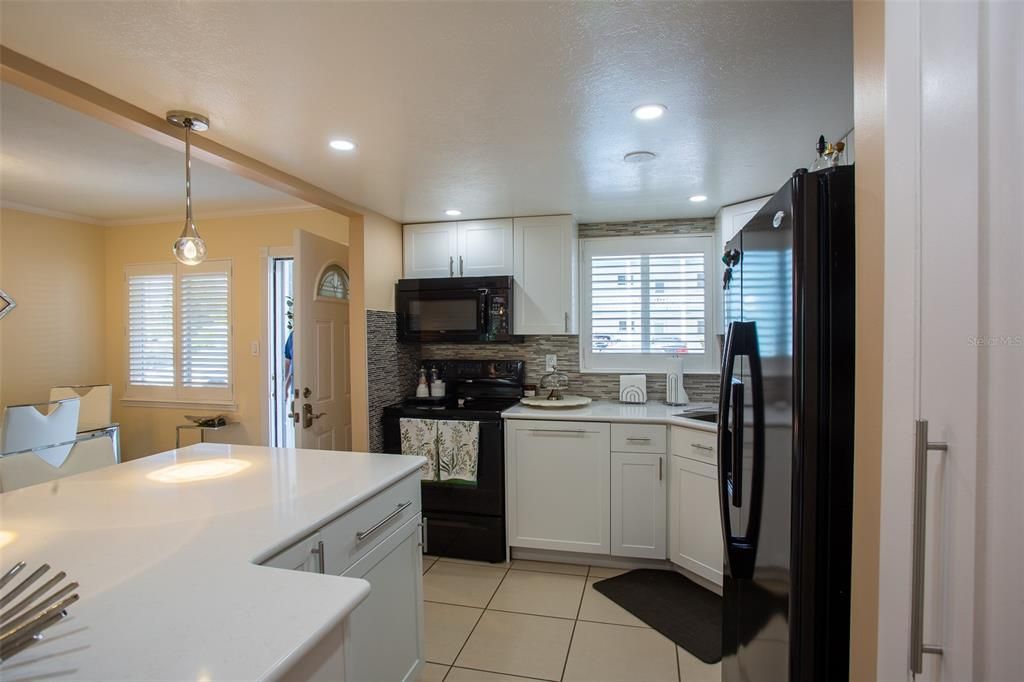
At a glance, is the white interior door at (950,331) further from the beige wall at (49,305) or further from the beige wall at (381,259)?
the beige wall at (49,305)

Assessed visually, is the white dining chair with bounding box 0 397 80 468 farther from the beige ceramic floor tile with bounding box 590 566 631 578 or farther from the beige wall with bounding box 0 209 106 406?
the beige ceramic floor tile with bounding box 590 566 631 578

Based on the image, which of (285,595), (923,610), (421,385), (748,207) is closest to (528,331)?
(421,385)

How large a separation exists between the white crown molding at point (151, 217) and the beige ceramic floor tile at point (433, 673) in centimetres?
295

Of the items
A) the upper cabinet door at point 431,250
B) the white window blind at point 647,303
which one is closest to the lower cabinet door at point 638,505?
the white window blind at point 647,303

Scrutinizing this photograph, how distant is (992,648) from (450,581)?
258 centimetres

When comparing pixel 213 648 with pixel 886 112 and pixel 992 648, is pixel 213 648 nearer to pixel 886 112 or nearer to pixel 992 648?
pixel 992 648

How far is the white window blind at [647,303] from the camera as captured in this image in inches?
134

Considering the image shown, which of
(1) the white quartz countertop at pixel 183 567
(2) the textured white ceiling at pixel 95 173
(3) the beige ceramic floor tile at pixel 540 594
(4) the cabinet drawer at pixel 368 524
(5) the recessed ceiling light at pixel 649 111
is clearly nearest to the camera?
(1) the white quartz countertop at pixel 183 567

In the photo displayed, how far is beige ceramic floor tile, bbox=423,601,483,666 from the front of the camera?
7.05ft

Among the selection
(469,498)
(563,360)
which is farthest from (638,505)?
(563,360)

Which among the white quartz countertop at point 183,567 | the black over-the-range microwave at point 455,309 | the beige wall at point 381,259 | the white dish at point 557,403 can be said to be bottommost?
the white quartz countertop at point 183,567

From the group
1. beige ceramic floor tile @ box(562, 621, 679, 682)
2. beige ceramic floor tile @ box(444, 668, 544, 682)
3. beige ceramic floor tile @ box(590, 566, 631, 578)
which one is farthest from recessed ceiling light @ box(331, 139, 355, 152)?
beige ceramic floor tile @ box(590, 566, 631, 578)

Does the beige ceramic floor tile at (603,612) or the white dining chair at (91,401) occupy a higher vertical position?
the white dining chair at (91,401)

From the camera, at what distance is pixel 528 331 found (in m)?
3.38
